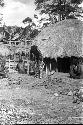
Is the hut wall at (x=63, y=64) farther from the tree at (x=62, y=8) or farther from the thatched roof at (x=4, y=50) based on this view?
the tree at (x=62, y=8)

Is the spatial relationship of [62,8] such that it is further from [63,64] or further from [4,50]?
[63,64]

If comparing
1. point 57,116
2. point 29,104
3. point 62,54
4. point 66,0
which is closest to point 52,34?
point 62,54

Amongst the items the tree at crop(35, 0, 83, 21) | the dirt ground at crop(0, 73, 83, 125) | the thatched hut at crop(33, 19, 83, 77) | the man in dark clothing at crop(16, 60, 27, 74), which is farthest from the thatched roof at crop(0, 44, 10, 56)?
the dirt ground at crop(0, 73, 83, 125)

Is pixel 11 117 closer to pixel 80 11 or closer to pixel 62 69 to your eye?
pixel 62 69

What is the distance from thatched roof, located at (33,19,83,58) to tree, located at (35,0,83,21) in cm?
765

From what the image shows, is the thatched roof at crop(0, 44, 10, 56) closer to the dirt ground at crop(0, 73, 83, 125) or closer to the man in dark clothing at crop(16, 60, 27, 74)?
the man in dark clothing at crop(16, 60, 27, 74)

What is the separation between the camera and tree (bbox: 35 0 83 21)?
3331cm

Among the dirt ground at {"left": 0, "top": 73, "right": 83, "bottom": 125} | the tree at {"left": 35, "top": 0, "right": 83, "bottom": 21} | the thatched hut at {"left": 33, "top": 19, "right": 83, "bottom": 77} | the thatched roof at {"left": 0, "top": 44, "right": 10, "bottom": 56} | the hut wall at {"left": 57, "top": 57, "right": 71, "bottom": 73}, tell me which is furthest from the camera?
the tree at {"left": 35, "top": 0, "right": 83, "bottom": 21}

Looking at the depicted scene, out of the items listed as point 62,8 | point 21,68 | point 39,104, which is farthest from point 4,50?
point 39,104

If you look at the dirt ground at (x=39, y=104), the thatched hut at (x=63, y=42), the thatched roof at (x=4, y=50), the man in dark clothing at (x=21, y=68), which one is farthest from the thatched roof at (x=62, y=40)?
the thatched roof at (x=4, y=50)

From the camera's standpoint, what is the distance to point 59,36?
963 inches

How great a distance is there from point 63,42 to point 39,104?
12.1 meters

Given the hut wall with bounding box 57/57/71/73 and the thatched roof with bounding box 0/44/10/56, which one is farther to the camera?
the thatched roof with bounding box 0/44/10/56

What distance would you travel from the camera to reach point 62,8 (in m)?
33.8
